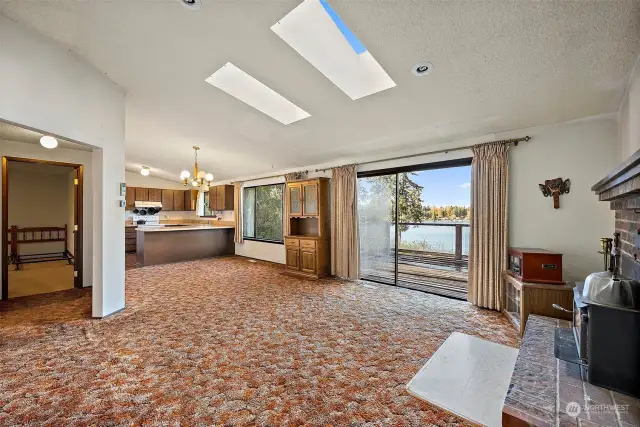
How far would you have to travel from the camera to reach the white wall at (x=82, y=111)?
7.08ft

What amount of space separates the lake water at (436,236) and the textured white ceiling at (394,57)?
2789 mm

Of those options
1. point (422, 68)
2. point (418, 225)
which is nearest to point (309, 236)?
point (418, 225)

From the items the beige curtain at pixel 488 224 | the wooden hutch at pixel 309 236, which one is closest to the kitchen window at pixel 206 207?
the wooden hutch at pixel 309 236

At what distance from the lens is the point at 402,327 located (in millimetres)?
2848

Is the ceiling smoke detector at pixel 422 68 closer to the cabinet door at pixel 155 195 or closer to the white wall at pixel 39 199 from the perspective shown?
the white wall at pixel 39 199

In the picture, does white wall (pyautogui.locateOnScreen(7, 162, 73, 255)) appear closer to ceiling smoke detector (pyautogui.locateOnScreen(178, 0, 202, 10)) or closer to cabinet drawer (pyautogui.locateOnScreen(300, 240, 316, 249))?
cabinet drawer (pyautogui.locateOnScreen(300, 240, 316, 249))

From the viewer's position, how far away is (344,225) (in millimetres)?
4793

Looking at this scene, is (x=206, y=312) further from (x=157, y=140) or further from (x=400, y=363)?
(x=157, y=140)

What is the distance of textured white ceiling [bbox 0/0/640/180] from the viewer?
1.82m

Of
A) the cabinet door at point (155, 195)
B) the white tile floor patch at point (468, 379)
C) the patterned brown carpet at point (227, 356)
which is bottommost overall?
the white tile floor patch at point (468, 379)

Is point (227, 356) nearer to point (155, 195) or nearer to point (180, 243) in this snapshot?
point (180, 243)

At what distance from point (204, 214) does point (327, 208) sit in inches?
200

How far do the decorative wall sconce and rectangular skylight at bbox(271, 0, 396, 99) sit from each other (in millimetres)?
2212

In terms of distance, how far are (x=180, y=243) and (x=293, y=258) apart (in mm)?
3243
